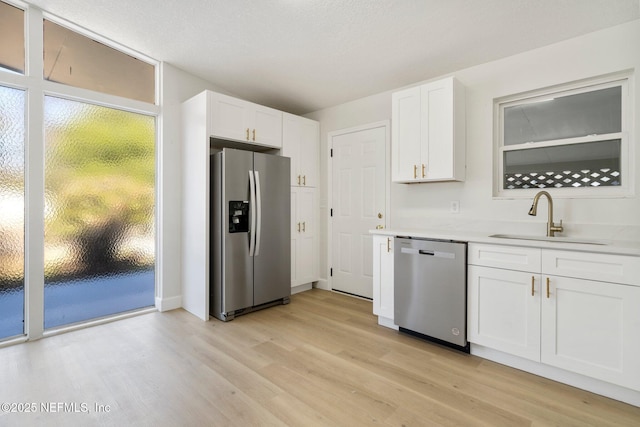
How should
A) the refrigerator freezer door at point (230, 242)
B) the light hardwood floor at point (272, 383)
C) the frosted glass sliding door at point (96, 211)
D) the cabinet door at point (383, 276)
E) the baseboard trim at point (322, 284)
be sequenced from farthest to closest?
the baseboard trim at point (322, 284) → the refrigerator freezer door at point (230, 242) → the cabinet door at point (383, 276) → the frosted glass sliding door at point (96, 211) → the light hardwood floor at point (272, 383)

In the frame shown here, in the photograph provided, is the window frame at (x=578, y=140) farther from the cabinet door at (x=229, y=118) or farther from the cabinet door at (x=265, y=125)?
the cabinet door at (x=229, y=118)

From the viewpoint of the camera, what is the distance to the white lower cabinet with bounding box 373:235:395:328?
2.82 m

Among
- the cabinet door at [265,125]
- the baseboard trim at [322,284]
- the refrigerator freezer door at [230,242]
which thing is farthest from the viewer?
the baseboard trim at [322,284]

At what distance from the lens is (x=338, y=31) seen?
2.50 metres

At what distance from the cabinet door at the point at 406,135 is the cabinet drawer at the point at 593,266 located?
131 cm

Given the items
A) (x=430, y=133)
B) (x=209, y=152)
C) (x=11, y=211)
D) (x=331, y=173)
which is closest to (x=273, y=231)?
(x=209, y=152)

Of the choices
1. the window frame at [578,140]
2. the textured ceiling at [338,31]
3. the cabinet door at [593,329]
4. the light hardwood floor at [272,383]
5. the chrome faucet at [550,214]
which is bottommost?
the light hardwood floor at [272,383]

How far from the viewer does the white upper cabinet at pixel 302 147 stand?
3818mm

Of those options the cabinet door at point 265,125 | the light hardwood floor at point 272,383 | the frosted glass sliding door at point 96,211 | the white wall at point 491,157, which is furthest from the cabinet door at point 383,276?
the frosted glass sliding door at point 96,211

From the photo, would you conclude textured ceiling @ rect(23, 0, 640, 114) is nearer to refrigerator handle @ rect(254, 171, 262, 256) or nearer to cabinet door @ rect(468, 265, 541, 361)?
refrigerator handle @ rect(254, 171, 262, 256)

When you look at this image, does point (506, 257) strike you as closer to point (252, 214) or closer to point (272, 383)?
point (272, 383)

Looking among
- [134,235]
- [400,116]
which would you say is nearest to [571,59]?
[400,116]

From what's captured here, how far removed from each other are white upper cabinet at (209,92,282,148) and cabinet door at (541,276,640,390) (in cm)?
A: 300

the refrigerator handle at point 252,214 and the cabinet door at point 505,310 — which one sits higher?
the refrigerator handle at point 252,214
